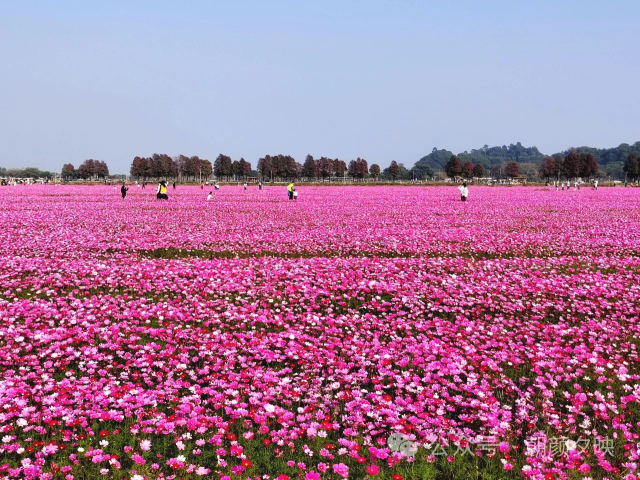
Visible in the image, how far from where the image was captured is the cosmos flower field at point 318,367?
13.9ft

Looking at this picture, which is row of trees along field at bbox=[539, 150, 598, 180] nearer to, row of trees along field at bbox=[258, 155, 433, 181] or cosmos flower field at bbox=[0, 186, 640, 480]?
row of trees along field at bbox=[258, 155, 433, 181]

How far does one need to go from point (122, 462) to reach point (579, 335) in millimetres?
7269

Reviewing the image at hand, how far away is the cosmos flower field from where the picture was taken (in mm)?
4246

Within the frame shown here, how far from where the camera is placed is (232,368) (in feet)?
20.3

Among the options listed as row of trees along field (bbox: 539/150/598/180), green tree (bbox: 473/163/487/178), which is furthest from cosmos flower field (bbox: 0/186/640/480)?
green tree (bbox: 473/163/487/178)

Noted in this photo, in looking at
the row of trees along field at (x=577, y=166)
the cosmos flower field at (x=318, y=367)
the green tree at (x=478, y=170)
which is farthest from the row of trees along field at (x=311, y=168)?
the cosmos flower field at (x=318, y=367)

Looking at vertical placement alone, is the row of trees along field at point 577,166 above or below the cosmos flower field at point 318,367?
above

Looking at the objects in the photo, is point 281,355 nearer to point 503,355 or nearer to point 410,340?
point 410,340

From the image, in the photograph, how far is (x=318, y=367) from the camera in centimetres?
631

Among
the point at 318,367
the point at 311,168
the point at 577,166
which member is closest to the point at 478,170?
the point at 577,166

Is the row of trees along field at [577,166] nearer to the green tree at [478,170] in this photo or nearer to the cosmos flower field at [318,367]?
the green tree at [478,170]

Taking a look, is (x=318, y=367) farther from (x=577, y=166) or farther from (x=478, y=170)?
(x=478, y=170)

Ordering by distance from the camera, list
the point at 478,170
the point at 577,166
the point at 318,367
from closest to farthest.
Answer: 1. the point at 318,367
2. the point at 577,166
3. the point at 478,170

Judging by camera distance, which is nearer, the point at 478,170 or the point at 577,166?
the point at 577,166
